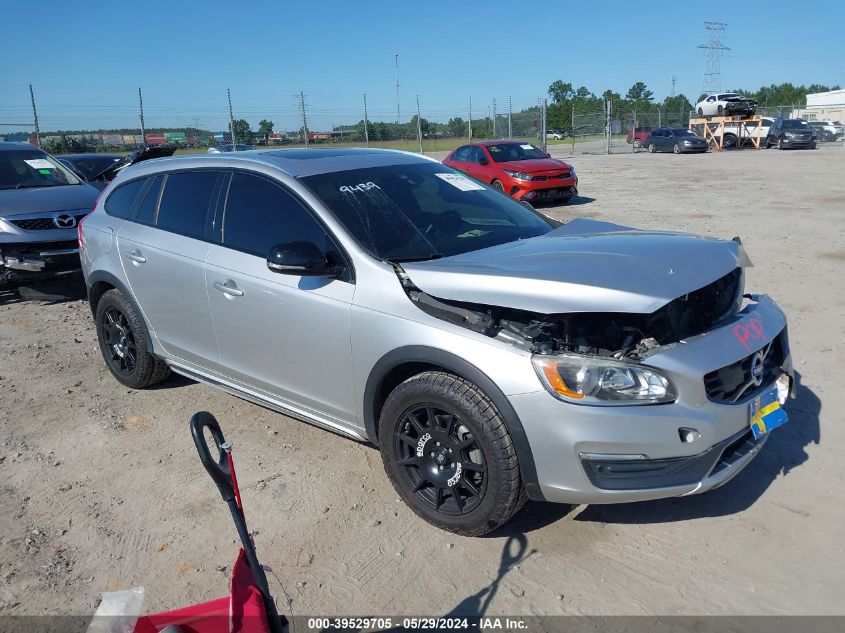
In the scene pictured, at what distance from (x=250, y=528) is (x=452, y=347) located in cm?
141

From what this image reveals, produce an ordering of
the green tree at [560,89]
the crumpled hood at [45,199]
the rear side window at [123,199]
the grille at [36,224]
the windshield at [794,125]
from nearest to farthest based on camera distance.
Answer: the rear side window at [123,199] → the grille at [36,224] → the crumpled hood at [45,199] → the windshield at [794,125] → the green tree at [560,89]

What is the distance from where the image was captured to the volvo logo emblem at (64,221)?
8211mm

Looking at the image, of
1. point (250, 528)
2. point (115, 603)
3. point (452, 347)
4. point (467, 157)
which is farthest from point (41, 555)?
point (467, 157)

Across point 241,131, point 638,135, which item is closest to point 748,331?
point 241,131

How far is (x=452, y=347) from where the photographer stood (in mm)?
3023

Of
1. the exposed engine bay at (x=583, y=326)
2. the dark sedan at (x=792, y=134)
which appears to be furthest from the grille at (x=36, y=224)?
the dark sedan at (x=792, y=134)

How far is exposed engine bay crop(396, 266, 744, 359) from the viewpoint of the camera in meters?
2.94

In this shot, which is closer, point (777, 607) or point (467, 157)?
point (777, 607)

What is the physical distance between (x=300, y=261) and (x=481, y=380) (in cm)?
112

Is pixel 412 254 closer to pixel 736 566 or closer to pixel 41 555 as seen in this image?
pixel 736 566

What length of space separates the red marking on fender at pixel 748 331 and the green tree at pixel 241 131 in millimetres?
24479

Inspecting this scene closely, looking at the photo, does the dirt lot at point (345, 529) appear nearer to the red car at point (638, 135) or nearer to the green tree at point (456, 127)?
the green tree at point (456, 127)

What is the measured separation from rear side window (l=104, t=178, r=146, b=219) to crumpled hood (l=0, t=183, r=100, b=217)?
356 centimetres

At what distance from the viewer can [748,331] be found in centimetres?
321
